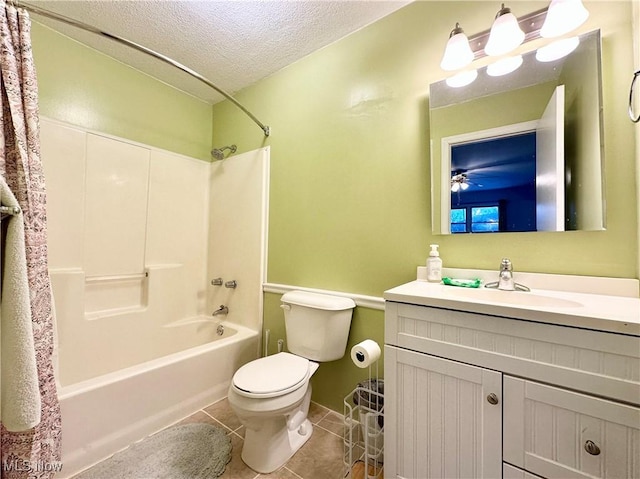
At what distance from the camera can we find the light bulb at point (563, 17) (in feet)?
3.22

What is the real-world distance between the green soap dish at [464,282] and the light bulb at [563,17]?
1.04 m

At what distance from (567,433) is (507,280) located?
1.74 ft

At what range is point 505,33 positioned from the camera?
3.58 feet

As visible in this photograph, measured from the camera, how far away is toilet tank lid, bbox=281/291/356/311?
1.45m

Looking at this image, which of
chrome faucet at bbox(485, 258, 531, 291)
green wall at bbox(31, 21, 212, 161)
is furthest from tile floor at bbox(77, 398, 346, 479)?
green wall at bbox(31, 21, 212, 161)

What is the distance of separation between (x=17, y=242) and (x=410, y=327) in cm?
123

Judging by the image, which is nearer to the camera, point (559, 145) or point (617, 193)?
point (617, 193)

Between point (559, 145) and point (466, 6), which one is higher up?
point (466, 6)

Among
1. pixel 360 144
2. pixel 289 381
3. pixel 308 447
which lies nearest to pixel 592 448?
pixel 289 381

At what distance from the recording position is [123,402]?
1288 millimetres

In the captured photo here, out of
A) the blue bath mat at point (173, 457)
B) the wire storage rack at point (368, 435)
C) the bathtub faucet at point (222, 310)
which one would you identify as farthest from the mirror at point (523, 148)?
the bathtub faucet at point (222, 310)

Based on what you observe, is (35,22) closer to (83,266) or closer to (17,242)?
(83,266)

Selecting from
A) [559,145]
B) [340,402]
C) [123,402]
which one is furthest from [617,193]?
[123,402]

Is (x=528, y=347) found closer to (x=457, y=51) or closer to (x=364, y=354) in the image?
(x=364, y=354)
